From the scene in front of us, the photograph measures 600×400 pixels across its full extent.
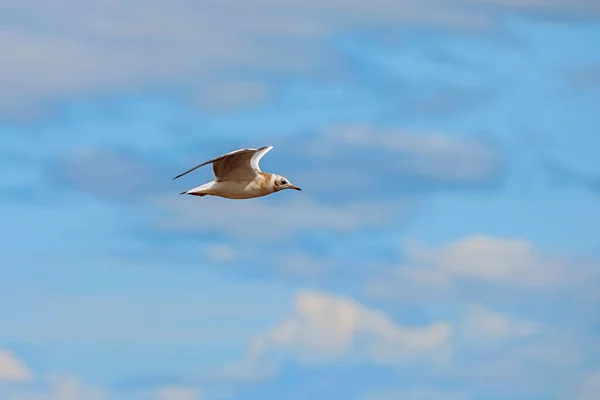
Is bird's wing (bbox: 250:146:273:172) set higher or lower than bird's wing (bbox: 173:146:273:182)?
higher

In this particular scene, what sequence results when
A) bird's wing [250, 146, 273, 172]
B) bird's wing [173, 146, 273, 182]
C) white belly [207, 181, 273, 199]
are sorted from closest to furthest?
bird's wing [173, 146, 273, 182] < white belly [207, 181, 273, 199] < bird's wing [250, 146, 273, 172]

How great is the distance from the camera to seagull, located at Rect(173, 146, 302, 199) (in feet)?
138

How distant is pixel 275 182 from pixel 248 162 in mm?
2541

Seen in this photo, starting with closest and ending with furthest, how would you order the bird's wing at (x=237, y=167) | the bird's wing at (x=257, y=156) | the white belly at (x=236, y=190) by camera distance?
the bird's wing at (x=237, y=167)
the white belly at (x=236, y=190)
the bird's wing at (x=257, y=156)

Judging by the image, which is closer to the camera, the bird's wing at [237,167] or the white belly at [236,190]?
the bird's wing at [237,167]

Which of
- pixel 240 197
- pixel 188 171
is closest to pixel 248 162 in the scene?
pixel 240 197

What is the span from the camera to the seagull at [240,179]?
138ft

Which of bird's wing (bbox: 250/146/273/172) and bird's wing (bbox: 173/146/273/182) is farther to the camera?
bird's wing (bbox: 250/146/273/172)

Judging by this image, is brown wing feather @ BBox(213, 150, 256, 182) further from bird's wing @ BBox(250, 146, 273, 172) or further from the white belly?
bird's wing @ BBox(250, 146, 273, 172)

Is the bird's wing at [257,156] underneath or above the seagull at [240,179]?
above

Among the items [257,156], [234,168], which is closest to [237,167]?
[234,168]

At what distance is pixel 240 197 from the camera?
143 feet

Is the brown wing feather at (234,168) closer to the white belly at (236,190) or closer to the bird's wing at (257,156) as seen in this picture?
the white belly at (236,190)

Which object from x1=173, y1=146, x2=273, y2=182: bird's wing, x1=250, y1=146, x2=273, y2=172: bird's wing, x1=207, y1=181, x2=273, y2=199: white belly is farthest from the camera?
x1=250, y1=146, x2=273, y2=172: bird's wing
